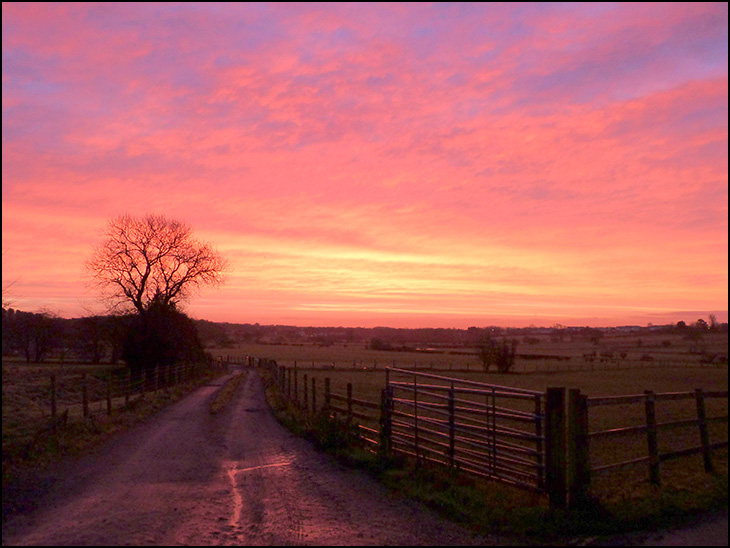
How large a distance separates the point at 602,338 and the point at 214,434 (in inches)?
370

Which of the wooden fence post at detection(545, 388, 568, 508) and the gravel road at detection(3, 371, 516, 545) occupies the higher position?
the wooden fence post at detection(545, 388, 568, 508)

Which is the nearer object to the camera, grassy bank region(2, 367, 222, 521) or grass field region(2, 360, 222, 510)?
grassy bank region(2, 367, 222, 521)

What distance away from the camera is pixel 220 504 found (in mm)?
7145

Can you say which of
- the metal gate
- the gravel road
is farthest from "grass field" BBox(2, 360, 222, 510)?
the metal gate

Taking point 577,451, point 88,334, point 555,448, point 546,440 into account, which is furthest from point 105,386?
point 577,451

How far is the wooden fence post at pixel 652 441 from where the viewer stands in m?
7.61

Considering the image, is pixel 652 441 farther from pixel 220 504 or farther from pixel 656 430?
pixel 220 504

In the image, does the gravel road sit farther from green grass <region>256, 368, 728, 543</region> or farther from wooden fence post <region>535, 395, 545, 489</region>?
wooden fence post <region>535, 395, 545, 489</region>

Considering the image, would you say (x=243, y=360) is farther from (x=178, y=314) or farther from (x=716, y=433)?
(x=716, y=433)

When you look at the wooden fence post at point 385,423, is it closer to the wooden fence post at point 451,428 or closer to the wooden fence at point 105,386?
the wooden fence post at point 451,428

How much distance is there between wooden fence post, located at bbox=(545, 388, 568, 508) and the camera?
6910mm

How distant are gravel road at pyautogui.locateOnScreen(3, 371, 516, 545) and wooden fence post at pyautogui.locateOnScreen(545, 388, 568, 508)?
4.40 feet

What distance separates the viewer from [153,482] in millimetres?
8328

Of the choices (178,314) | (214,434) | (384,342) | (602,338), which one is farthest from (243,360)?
(602,338)
